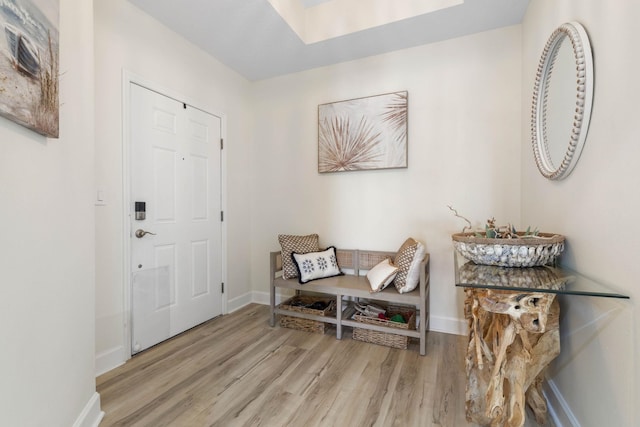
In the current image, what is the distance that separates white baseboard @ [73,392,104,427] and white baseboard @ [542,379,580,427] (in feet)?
7.35

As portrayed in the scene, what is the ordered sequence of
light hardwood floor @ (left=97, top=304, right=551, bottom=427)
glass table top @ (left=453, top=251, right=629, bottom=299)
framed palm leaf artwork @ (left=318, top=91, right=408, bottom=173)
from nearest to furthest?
glass table top @ (left=453, top=251, right=629, bottom=299), light hardwood floor @ (left=97, top=304, right=551, bottom=427), framed palm leaf artwork @ (left=318, top=91, right=408, bottom=173)

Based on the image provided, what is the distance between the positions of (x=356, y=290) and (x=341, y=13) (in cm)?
241

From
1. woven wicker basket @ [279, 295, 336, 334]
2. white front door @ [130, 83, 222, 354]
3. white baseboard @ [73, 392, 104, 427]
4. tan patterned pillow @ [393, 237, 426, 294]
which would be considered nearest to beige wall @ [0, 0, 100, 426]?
white baseboard @ [73, 392, 104, 427]

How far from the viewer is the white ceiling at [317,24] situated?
2055 millimetres

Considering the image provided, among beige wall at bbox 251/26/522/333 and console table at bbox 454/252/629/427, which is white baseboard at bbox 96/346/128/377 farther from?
console table at bbox 454/252/629/427

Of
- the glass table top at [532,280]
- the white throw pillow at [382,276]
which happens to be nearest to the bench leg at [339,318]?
the white throw pillow at [382,276]

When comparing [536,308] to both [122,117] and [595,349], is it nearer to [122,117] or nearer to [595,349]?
[595,349]

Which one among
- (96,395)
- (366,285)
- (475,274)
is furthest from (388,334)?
(96,395)

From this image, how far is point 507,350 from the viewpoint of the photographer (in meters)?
1.22

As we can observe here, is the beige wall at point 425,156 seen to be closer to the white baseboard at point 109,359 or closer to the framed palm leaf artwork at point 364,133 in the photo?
the framed palm leaf artwork at point 364,133

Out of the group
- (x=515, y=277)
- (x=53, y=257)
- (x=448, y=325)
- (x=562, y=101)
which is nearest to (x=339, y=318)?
(x=448, y=325)

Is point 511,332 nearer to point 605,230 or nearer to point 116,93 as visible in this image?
point 605,230

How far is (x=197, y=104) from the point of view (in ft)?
8.36

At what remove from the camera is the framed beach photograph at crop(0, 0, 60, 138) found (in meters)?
0.84
